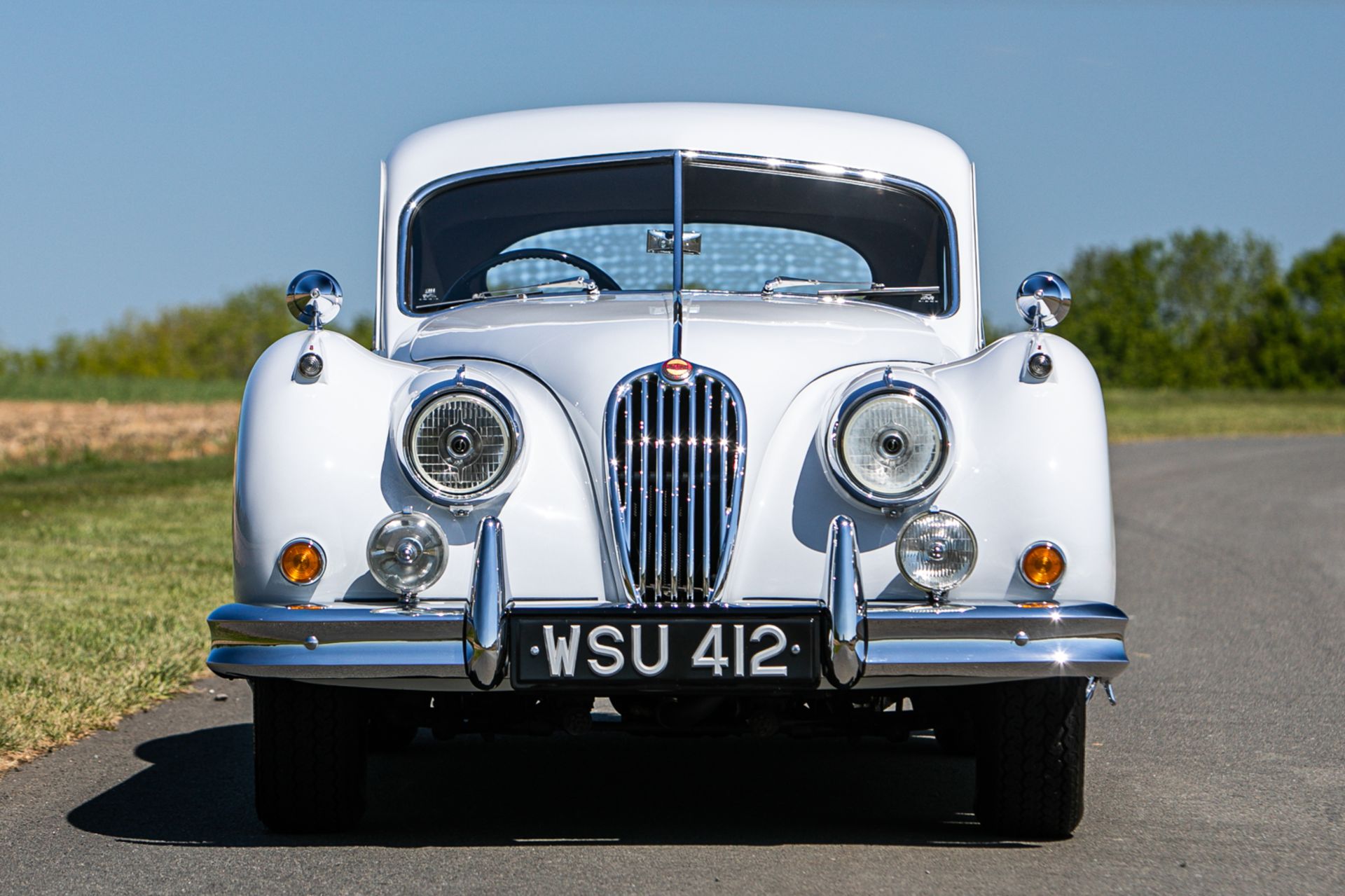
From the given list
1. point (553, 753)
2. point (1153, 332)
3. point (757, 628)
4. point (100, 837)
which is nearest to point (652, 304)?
point (757, 628)

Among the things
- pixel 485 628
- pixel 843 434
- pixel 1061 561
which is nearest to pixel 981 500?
pixel 1061 561

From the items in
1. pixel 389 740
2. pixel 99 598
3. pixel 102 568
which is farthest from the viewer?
pixel 102 568

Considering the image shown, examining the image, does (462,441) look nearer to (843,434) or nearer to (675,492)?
(675,492)

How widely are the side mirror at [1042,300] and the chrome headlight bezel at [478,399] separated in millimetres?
1428

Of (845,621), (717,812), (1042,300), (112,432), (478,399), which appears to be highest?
(1042,300)

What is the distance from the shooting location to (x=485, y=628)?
3.79m

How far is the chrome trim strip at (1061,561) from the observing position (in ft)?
13.1

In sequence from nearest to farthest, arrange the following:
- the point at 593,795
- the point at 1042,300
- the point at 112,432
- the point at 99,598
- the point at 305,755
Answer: the point at 305,755, the point at 1042,300, the point at 593,795, the point at 99,598, the point at 112,432

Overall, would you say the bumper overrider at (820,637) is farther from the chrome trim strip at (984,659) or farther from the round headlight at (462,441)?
the round headlight at (462,441)

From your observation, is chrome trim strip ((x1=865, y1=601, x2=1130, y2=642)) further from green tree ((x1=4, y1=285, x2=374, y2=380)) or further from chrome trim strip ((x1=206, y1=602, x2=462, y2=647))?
green tree ((x1=4, y1=285, x2=374, y2=380))

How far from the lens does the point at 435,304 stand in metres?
5.28

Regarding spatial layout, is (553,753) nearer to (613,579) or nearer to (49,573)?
(613,579)

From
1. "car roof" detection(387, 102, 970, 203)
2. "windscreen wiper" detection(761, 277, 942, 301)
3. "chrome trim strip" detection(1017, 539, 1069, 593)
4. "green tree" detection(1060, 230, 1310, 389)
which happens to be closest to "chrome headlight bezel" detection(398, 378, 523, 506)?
"chrome trim strip" detection(1017, 539, 1069, 593)

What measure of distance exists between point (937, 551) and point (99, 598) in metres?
6.19
